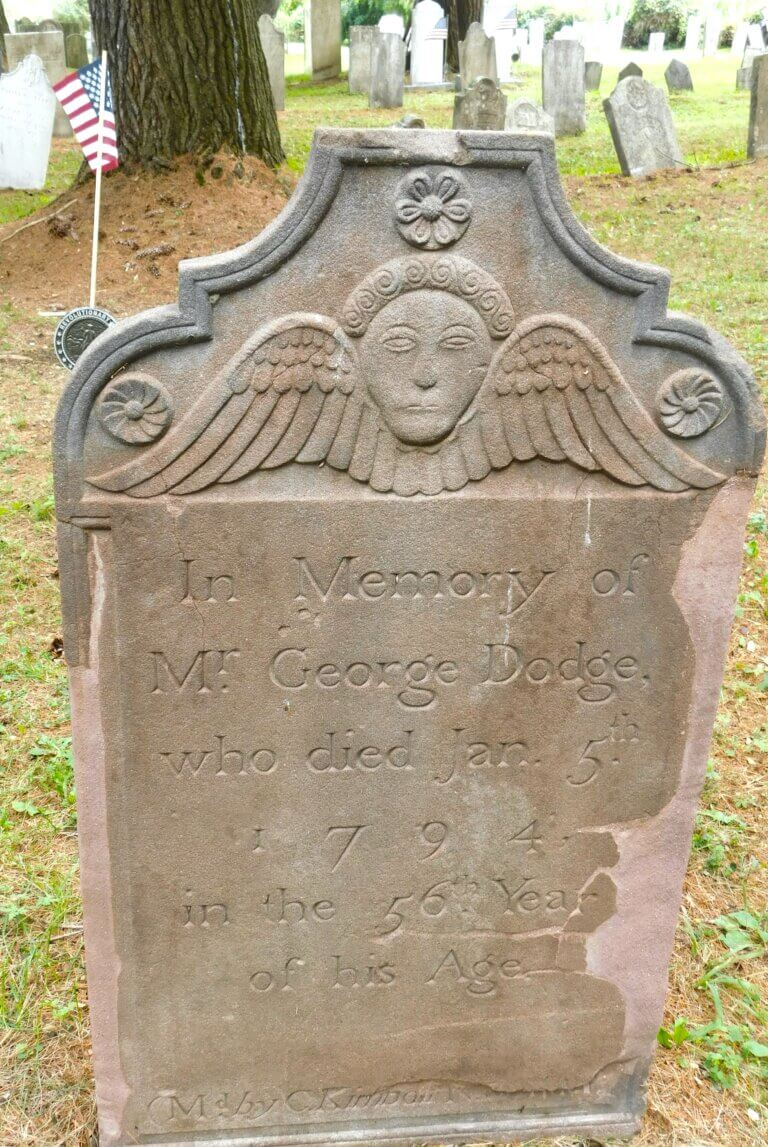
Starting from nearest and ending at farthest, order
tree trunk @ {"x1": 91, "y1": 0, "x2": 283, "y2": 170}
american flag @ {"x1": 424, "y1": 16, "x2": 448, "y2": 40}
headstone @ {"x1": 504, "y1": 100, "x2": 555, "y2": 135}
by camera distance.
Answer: tree trunk @ {"x1": 91, "y1": 0, "x2": 283, "y2": 170}, headstone @ {"x1": 504, "y1": 100, "x2": 555, "y2": 135}, american flag @ {"x1": 424, "y1": 16, "x2": 448, "y2": 40}

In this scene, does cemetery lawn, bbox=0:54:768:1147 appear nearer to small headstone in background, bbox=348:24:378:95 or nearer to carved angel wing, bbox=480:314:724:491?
carved angel wing, bbox=480:314:724:491

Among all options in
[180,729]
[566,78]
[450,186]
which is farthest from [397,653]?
[566,78]

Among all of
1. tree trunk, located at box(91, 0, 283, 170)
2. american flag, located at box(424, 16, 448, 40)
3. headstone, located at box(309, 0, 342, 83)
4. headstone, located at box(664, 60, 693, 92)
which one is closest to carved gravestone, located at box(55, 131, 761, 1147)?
tree trunk, located at box(91, 0, 283, 170)

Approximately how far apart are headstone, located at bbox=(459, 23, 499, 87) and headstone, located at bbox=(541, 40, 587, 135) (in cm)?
345

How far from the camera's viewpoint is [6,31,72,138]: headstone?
17203mm

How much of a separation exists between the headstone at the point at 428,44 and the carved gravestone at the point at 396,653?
22712 millimetres

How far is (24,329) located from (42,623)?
407cm

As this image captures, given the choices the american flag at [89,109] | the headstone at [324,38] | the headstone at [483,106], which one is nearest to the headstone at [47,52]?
the headstone at [483,106]

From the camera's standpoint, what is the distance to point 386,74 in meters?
19.2

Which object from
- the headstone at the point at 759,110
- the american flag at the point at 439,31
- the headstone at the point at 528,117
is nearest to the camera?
the headstone at the point at 759,110

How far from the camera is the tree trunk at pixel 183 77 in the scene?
25.7 feet

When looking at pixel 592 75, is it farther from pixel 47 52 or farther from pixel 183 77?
pixel 183 77

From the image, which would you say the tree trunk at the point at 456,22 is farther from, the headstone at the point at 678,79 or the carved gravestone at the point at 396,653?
Answer: the carved gravestone at the point at 396,653

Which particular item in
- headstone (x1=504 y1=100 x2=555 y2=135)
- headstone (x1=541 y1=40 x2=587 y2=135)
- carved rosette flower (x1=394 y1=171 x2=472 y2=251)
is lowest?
carved rosette flower (x1=394 y1=171 x2=472 y2=251)
